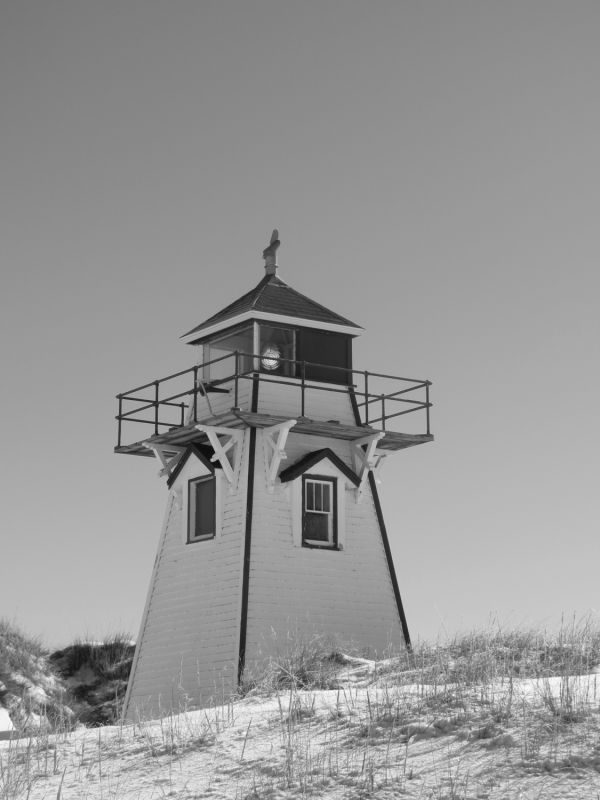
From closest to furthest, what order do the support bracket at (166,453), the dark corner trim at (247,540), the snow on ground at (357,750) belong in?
the snow on ground at (357,750), the dark corner trim at (247,540), the support bracket at (166,453)

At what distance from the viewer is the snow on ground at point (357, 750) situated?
Answer: 491 inches

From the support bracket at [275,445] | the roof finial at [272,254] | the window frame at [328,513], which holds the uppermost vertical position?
the roof finial at [272,254]

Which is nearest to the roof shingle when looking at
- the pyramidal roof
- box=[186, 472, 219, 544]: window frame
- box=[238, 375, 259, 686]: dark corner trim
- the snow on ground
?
the pyramidal roof

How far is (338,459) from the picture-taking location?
29922mm

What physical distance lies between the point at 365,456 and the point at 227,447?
3.61m

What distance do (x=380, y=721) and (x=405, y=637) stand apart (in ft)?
49.9

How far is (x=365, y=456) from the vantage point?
99.9 feet

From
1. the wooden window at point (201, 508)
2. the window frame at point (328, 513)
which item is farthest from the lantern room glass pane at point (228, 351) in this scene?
the window frame at point (328, 513)

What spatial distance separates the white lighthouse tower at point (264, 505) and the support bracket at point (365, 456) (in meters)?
0.04

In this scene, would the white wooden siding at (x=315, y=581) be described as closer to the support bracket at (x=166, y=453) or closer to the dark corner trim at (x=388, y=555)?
the dark corner trim at (x=388, y=555)

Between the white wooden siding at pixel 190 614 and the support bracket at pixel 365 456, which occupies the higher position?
the support bracket at pixel 365 456

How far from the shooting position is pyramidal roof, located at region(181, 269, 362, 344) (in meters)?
30.0

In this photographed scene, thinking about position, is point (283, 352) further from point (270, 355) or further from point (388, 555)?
point (388, 555)

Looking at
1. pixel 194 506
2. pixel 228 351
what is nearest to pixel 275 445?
pixel 194 506
